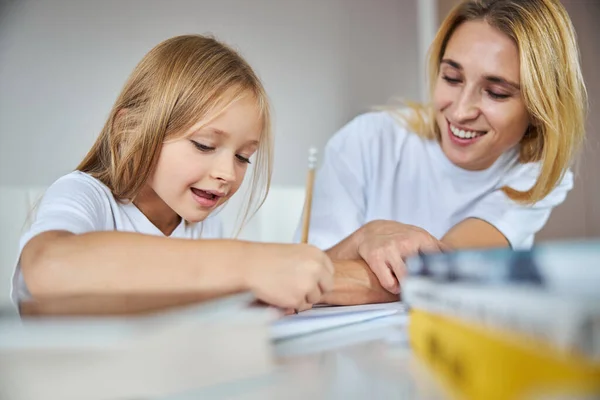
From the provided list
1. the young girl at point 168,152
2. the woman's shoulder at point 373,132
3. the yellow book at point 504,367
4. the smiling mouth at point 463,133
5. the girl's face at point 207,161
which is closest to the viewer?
the yellow book at point 504,367

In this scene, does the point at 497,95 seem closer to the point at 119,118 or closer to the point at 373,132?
the point at 373,132

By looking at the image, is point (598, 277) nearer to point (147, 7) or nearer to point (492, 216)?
point (492, 216)

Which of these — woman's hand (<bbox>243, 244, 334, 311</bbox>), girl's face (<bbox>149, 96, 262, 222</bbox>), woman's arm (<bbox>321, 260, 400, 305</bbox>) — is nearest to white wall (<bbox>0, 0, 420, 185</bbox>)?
girl's face (<bbox>149, 96, 262, 222</bbox>)

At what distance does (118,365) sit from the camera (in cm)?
27

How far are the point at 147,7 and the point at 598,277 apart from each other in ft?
3.18

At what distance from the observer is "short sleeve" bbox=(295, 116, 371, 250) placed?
1051mm

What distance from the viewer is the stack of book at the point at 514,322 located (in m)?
0.20

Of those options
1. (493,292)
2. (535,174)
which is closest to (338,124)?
(535,174)

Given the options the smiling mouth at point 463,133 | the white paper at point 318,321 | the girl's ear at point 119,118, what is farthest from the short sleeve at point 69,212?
the smiling mouth at point 463,133

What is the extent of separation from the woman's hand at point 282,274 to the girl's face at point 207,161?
0.35 meters

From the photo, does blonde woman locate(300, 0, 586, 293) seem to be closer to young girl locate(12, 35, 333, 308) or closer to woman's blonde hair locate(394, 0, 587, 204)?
woman's blonde hair locate(394, 0, 587, 204)

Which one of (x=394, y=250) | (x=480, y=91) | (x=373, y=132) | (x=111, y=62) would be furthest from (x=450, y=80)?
(x=111, y=62)

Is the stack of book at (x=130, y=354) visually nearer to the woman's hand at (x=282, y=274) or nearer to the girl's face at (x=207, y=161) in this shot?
the woman's hand at (x=282, y=274)

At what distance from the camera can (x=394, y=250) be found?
0.67 metres
